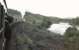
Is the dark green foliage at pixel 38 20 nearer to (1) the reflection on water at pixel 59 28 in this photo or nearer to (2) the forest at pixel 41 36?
(2) the forest at pixel 41 36

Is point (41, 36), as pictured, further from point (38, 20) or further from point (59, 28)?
point (38, 20)

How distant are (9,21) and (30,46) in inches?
196

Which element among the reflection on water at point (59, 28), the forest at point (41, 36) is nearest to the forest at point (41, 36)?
the forest at point (41, 36)

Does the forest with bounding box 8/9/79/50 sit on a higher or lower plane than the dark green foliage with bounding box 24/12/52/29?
lower

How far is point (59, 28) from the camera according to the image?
419 inches

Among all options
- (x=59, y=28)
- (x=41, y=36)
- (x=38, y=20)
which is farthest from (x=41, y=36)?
(x=38, y=20)

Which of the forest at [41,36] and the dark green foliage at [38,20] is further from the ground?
the dark green foliage at [38,20]

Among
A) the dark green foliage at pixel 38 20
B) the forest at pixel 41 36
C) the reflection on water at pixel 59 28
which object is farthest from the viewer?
the dark green foliage at pixel 38 20

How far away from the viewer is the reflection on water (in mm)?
10194

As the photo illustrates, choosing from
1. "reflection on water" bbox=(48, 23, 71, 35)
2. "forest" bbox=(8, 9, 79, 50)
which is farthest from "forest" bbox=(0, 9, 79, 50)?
"reflection on water" bbox=(48, 23, 71, 35)

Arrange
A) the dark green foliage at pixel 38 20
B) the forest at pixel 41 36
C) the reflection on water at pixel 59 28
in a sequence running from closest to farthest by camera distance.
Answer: the forest at pixel 41 36
the reflection on water at pixel 59 28
the dark green foliage at pixel 38 20

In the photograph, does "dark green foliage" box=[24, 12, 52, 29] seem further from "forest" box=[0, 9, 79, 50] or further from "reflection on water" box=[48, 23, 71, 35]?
"reflection on water" box=[48, 23, 71, 35]

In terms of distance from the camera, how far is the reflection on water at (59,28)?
10.2 m

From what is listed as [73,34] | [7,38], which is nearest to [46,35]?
[73,34]
